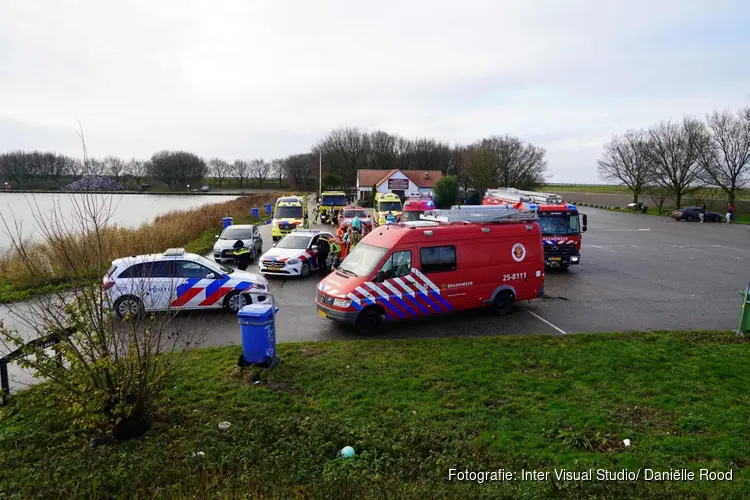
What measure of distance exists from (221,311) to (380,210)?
2095 cm

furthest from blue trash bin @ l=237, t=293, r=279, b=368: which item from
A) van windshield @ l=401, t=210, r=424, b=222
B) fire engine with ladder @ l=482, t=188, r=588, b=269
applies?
van windshield @ l=401, t=210, r=424, b=222

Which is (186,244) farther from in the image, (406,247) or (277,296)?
(406,247)

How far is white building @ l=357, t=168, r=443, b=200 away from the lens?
66.6 meters

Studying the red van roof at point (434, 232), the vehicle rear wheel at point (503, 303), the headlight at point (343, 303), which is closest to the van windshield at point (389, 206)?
the red van roof at point (434, 232)

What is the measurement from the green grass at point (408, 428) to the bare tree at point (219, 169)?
354 ft

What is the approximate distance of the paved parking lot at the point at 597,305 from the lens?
1023 cm

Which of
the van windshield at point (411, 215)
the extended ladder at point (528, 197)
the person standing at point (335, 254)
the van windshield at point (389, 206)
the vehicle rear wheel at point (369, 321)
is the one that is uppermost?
the extended ladder at point (528, 197)

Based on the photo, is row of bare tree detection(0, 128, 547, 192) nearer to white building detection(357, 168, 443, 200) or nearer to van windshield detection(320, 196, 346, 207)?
white building detection(357, 168, 443, 200)

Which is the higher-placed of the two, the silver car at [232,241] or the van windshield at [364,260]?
the van windshield at [364,260]

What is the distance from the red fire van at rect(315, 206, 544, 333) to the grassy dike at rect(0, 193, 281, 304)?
4.96m

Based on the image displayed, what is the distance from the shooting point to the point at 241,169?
111m

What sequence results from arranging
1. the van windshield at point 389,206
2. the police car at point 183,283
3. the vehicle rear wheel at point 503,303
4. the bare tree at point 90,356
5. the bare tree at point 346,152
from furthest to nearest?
1. the bare tree at point 346,152
2. the van windshield at point 389,206
3. the vehicle rear wheel at point 503,303
4. the police car at point 183,283
5. the bare tree at point 90,356

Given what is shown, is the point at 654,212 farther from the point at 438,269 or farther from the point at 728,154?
the point at 438,269

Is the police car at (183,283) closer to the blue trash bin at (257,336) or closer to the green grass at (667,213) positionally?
the blue trash bin at (257,336)
